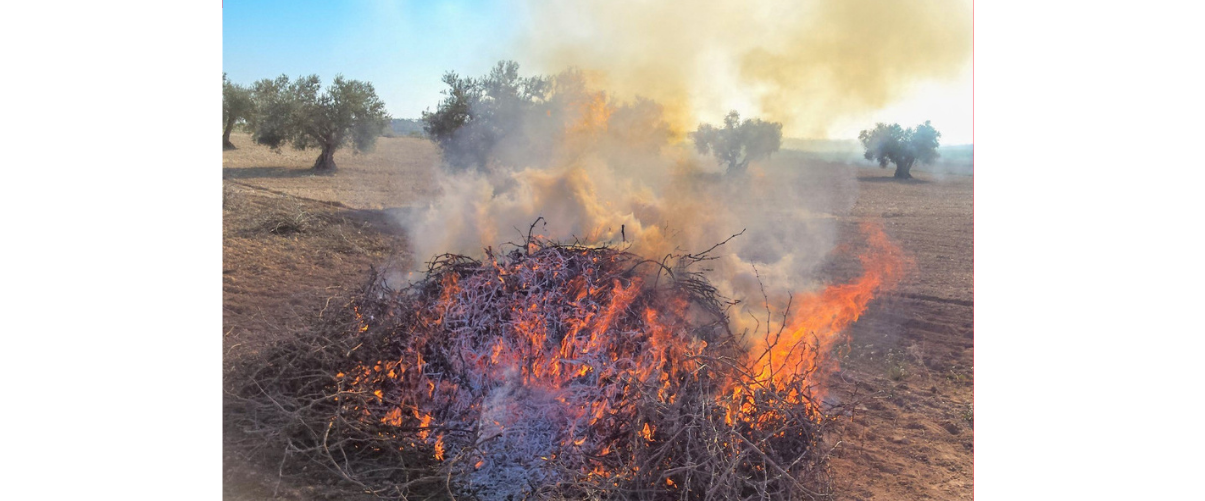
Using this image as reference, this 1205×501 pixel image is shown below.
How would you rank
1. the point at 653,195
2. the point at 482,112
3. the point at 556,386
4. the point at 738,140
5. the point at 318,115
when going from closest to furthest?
the point at 556,386 < the point at 738,140 < the point at 653,195 < the point at 482,112 < the point at 318,115

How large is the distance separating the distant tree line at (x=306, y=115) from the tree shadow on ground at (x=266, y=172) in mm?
57

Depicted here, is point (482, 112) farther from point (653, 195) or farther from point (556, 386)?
point (556, 386)

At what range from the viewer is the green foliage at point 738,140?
4098mm

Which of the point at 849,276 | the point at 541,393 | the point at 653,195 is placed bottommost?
the point at 541,393

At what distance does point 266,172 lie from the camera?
4.70 metres

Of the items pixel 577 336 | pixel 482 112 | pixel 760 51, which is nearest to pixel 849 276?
pixel 760 51

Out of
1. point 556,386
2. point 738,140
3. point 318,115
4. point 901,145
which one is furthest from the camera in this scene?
point 318,115

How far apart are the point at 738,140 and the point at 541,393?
159cm

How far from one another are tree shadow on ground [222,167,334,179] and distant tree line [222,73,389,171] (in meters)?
0.06

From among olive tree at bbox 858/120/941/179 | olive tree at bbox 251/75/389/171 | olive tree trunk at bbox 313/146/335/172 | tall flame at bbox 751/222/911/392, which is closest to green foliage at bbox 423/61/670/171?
olive tree at bbox 251/75/389/171

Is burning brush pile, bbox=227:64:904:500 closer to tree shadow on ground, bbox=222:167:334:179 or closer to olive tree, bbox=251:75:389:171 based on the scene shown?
olive tree, bbox=251:75:389:171
